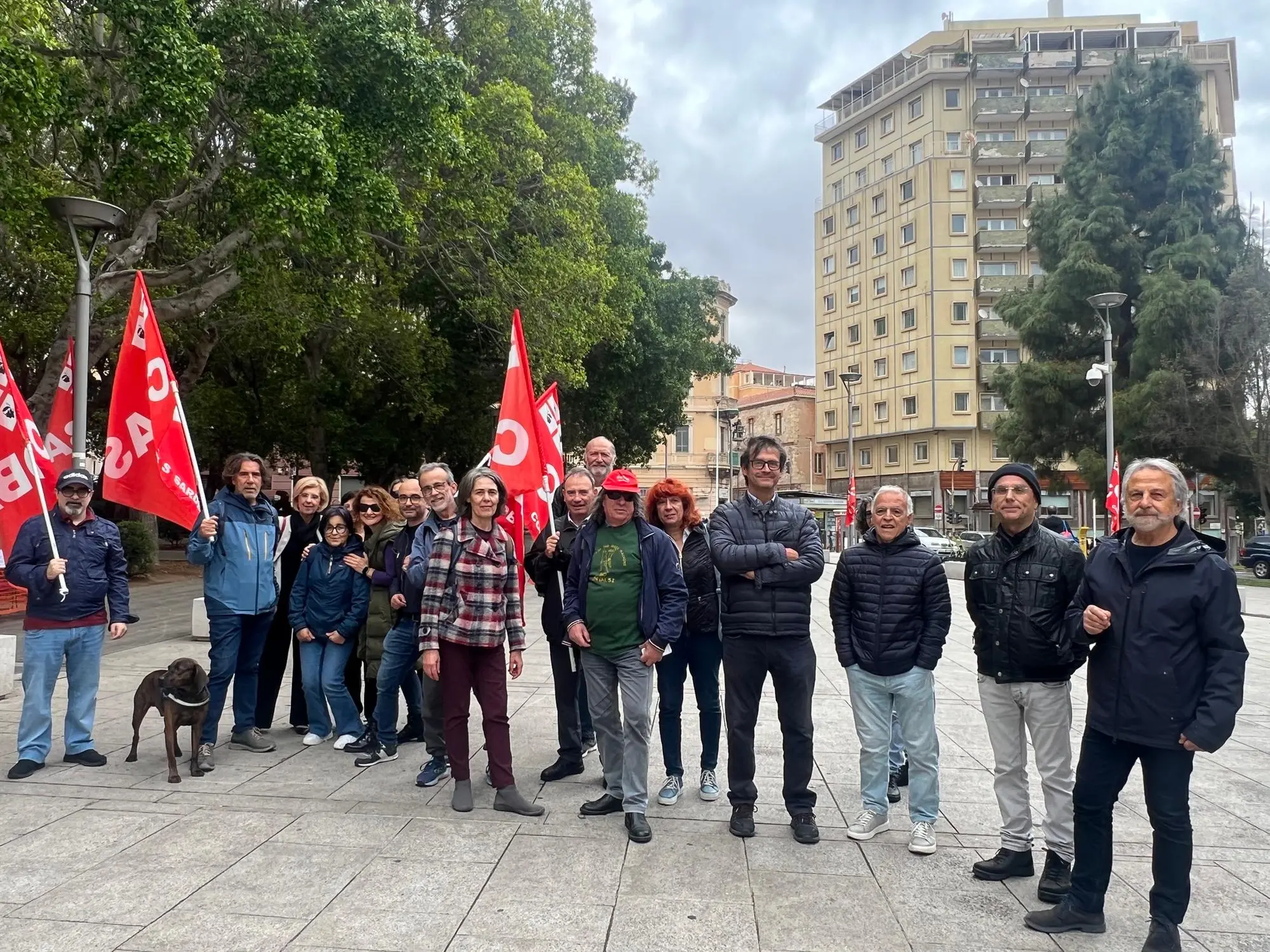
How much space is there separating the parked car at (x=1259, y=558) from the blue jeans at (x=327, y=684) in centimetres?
3084

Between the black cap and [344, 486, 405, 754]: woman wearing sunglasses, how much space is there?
1.63 meters

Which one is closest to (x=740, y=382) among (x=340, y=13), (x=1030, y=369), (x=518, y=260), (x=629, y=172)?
(x=1030, y=369)

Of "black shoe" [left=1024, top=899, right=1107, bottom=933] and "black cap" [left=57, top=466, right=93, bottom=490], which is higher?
"black cap" [left=57, top=466, right=93, bottom=490]

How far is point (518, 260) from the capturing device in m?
18.0

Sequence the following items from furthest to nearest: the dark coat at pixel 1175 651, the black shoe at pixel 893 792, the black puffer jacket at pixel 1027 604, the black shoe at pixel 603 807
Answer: the black shoe at pixel 893 792, the black shoe at pixel 603 807, the black puffer jacket at pixel 1027 604, the dark coat at pixel 1175 651

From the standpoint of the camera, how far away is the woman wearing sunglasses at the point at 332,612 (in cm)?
605

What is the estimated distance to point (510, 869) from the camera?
4121mm

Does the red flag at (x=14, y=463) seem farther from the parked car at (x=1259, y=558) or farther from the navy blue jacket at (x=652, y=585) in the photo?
the parked car at (x=1259, y=558)

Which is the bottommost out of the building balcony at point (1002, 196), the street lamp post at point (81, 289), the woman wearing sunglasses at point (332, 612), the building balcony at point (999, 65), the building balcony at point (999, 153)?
the woman wearing sunglasses at point (332, 612)

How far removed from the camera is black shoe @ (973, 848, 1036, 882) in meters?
4.07

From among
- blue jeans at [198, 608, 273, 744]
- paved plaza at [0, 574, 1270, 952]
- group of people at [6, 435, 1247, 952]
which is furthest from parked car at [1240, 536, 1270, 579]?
blue jeans at [198, 608, 273, 744]

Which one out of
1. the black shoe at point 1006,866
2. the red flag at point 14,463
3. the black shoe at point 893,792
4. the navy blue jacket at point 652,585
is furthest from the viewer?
the red flag at point 14,463

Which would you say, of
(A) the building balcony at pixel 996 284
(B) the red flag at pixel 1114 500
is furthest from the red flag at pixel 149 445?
(A) the building balcony at pixel 996 284

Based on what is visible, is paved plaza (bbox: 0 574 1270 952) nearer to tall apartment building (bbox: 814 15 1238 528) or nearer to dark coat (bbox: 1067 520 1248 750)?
dark coat (bbox: 1067 520 1248 750)
